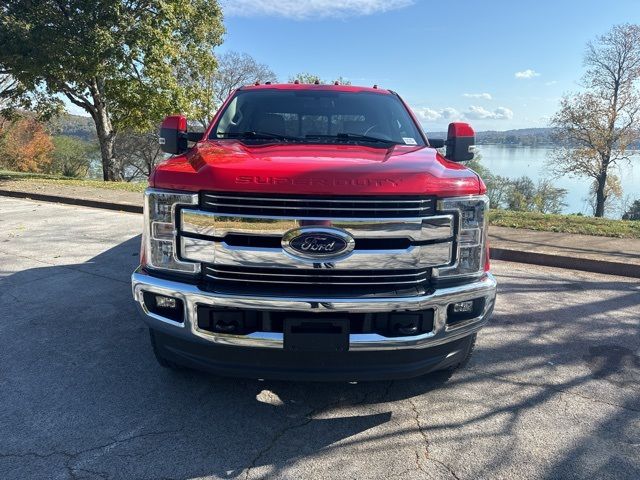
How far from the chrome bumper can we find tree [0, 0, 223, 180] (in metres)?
14.8

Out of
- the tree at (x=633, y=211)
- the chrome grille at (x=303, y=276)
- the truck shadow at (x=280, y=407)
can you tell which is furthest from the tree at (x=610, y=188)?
the chrome grille at (x=303, y=276)

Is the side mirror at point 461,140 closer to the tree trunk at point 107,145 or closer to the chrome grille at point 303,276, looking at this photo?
the chrome grille at point 303,276

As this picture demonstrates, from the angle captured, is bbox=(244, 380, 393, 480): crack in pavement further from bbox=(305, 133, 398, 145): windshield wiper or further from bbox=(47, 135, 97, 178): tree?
bbox=(47, 135, 97, 178): tree

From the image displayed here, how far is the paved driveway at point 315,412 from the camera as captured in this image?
237 centimetres

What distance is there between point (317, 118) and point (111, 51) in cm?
1371

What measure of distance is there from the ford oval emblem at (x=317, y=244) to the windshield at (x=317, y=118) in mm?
1249

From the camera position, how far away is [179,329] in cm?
254

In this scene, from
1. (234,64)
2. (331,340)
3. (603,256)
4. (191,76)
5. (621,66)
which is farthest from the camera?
(234,64)

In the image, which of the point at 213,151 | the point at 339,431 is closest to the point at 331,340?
the point at 339,431

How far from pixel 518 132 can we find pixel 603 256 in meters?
34.7

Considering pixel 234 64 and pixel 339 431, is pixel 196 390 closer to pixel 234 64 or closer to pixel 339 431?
pixel 339 431

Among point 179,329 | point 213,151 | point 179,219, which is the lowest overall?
point 179,329

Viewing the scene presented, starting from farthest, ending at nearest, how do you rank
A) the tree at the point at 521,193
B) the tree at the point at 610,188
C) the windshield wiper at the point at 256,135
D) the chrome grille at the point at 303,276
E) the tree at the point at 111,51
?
1. the tree at the point at 521,193
2. the tree at the point at 610,188
3. the tree at the point at 111,51
4. the windshield wiper at the point at 256,135
5. the chrome grille at the point at 303,276

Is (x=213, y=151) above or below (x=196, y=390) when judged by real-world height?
above
